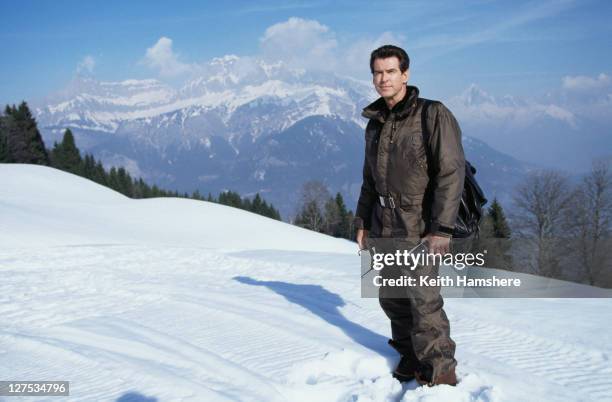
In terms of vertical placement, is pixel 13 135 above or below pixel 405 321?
above

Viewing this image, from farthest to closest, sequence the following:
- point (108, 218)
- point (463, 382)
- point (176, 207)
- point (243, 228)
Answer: point (176, 207), point (243, 228), point (108, 218), point (463, 382)

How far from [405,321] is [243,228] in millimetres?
17254

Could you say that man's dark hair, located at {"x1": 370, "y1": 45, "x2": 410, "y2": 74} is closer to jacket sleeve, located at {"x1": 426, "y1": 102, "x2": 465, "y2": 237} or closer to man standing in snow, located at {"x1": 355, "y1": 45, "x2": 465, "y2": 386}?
man standing in snow, located at {"x1": 355, "y1": 45, "x2": 465, "y2": 386}

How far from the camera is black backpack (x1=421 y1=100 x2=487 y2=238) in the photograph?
11.9 feet

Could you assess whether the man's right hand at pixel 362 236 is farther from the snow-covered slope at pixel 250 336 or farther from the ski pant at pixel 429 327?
the snow-covered slope at pixel 250 336

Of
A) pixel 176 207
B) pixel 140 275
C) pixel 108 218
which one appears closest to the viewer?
pixel 140 275

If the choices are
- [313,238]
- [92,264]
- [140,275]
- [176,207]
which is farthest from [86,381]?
[176,207]

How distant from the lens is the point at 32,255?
33.0 feet

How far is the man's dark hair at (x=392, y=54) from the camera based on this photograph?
11.7 feet

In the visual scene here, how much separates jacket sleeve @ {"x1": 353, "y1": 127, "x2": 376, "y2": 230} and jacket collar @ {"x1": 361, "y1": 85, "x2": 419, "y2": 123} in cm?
51

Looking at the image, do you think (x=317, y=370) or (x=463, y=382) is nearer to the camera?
(x=463, y=382)

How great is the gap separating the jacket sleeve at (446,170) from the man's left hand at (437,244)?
0.04m

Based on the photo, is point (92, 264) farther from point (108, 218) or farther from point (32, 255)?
point (108, 218)

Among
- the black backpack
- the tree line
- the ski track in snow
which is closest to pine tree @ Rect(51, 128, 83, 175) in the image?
the tree line
